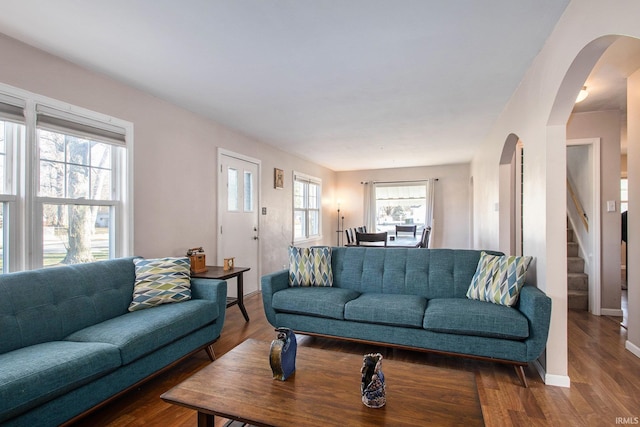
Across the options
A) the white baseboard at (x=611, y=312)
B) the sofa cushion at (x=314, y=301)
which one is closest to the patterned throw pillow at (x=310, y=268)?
the sofa cushion at (x=314, y=301)

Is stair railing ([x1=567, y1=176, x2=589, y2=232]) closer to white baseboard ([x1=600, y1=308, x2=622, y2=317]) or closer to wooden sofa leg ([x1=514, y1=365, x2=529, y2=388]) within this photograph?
white baseboard ([x1=600, y1=308, x2=622, y2=317])

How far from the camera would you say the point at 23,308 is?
1834mm

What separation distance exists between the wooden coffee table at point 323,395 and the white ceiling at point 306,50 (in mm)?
1994

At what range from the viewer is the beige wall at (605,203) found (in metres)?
3.64

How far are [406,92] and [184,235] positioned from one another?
2.85 metres

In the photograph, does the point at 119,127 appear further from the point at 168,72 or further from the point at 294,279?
the point at 294,279

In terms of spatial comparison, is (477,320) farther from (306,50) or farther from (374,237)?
(374,237)

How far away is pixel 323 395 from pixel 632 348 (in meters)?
2.97

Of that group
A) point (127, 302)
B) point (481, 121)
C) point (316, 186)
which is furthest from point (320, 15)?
point (316, 186)

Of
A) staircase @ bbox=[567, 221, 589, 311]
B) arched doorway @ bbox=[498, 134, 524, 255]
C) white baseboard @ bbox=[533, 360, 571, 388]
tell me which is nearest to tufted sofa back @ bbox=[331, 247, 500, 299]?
white baseboard @ bbox=[533, 360, 571, 388]

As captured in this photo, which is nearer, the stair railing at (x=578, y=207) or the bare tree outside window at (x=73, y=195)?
the bare tree outside window at (x=73, y=195)

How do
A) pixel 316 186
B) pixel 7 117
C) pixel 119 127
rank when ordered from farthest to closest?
pixel 316 186 < pixel 119 127 < pixel 7 117

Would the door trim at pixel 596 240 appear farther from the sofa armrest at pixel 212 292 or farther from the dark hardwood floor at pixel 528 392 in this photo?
the sofa armrest at pixel 212 292

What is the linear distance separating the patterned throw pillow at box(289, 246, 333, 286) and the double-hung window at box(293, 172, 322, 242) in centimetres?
291
